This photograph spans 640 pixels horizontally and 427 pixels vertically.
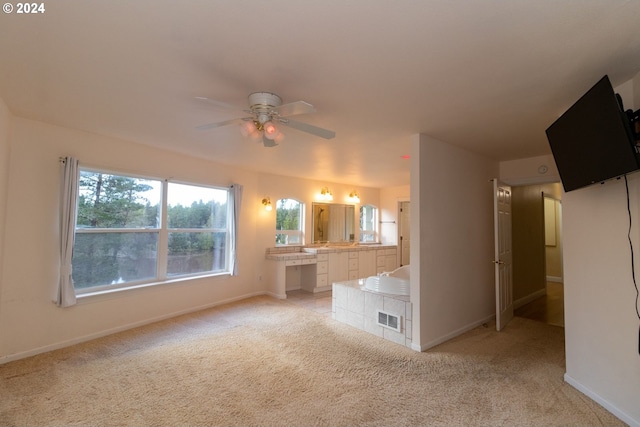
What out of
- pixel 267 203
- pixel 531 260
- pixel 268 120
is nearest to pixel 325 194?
pixel 267 203

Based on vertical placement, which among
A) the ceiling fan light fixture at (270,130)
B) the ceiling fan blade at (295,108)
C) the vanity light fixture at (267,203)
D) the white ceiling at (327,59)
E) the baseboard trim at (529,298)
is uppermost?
the white ceiling at (327,59)

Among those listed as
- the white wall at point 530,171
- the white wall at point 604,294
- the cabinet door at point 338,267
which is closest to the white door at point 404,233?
the cabinet door at point 338,267

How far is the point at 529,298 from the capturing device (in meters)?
5.31

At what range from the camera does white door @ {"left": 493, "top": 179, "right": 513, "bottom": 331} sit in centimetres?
378

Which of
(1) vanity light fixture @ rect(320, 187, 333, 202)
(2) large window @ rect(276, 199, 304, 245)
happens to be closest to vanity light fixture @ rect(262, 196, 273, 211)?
(2) large window @ rect(276, 199, 304, 245)

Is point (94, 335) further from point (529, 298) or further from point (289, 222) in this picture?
point (529, 298)

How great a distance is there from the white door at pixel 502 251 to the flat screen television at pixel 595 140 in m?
1.57

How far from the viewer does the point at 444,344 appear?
3381 mm

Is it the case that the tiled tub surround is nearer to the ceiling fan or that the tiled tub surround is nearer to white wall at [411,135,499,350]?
white wall at [411,135,499,350]

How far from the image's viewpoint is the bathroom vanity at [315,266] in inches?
217

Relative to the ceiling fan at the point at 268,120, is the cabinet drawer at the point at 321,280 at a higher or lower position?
lower

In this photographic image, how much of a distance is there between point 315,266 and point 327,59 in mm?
4574

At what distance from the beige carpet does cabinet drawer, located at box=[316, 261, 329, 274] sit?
2210 millimetres

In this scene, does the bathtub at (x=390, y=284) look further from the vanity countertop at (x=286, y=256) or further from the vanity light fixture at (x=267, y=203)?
the vanity light fixture at (x=267, y=203)
